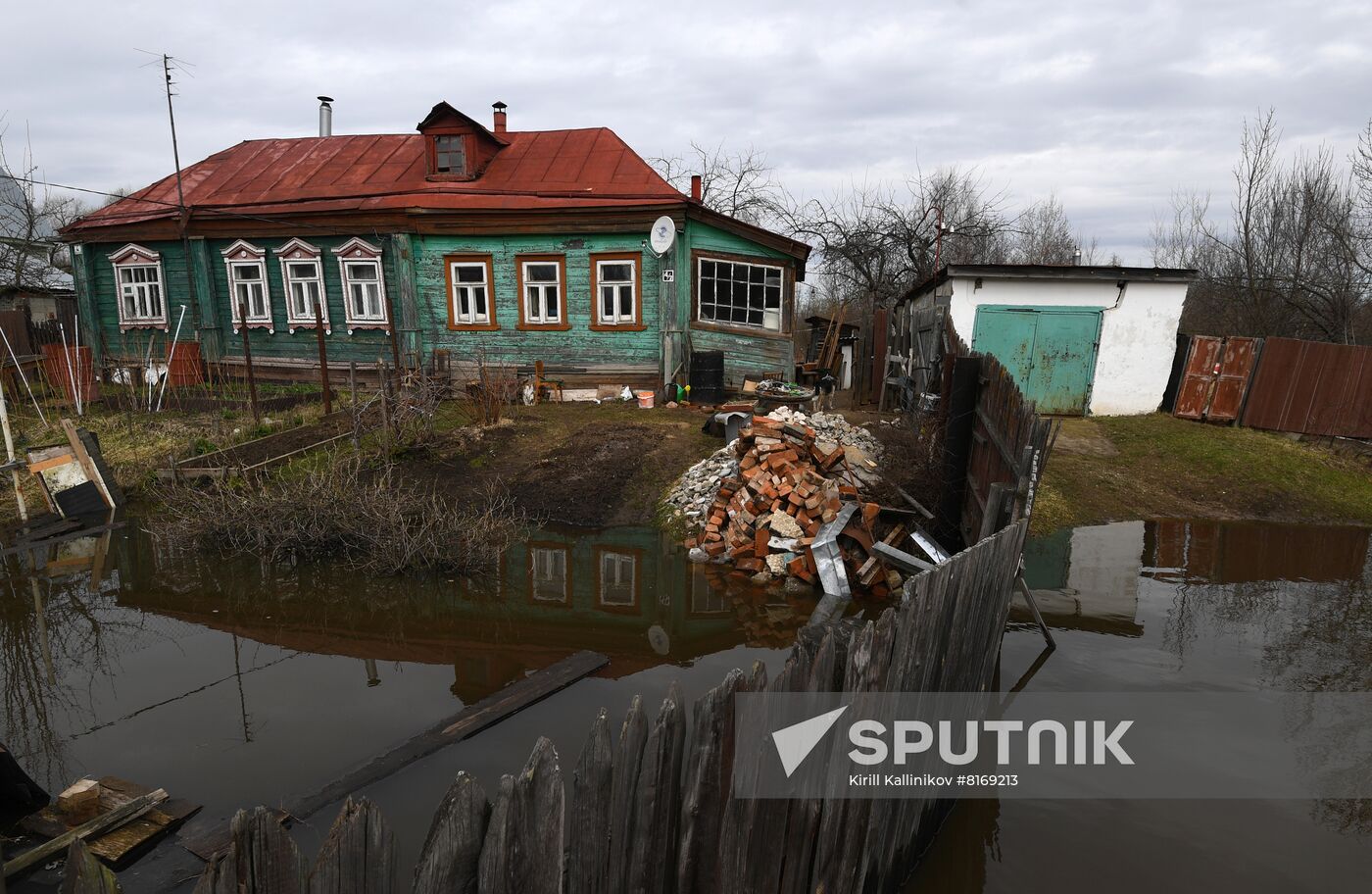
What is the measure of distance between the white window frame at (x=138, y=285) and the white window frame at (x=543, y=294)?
29.0 feet

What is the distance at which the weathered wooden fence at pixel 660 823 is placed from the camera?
1.77 m

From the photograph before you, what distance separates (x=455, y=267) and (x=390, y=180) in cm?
340

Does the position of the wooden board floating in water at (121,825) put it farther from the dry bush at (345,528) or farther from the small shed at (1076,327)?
the small shed at (1076,327)

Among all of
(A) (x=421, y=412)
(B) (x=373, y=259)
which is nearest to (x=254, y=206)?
(B) (x=373, y=259)

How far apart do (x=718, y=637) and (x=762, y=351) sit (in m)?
10.0

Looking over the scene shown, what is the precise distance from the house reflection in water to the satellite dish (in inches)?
305

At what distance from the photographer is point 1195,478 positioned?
9.98 metres

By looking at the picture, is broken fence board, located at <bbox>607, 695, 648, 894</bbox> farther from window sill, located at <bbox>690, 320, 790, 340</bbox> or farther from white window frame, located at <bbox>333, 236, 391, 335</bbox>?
white window frame, located at <bbox>333, 236, 391, 335</bbox>

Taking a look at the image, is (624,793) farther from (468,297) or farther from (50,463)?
(468,297)

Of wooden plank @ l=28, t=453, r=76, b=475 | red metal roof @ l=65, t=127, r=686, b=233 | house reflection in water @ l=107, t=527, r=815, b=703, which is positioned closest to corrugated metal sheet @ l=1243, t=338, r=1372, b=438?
house reflection in water @ l=107, t=527, r=815, b=703

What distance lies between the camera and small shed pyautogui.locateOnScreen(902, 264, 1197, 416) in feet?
42.4

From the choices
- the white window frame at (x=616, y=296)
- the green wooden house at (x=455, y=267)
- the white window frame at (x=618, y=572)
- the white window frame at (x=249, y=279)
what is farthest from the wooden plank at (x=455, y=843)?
the white window frame at (x=249, y=279)

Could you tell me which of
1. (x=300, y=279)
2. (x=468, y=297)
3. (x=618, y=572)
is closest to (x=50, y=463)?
(x=618, y=572)

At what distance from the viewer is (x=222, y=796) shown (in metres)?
3.76
